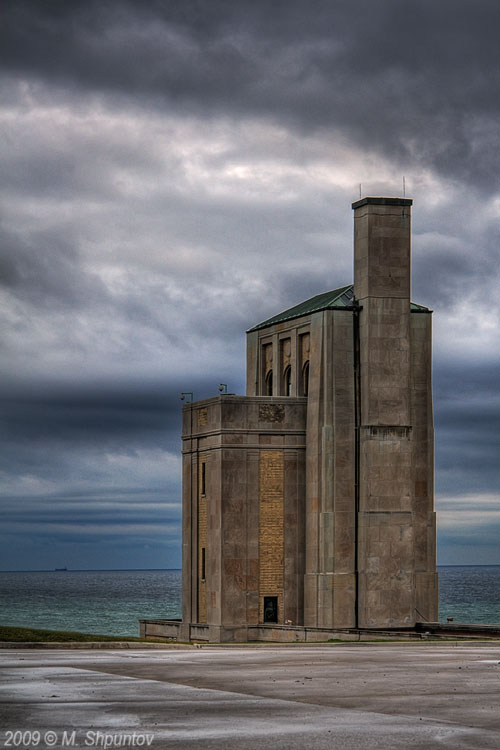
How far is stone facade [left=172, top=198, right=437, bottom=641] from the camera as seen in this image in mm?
54656

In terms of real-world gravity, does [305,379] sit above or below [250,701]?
above

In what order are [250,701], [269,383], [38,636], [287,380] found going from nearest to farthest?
[250,701] < [38,636] < [287,380] < [269,383]

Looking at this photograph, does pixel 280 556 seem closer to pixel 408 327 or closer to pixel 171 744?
pixel 408 327

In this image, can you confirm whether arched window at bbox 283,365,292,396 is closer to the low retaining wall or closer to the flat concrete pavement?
the low retaining wall

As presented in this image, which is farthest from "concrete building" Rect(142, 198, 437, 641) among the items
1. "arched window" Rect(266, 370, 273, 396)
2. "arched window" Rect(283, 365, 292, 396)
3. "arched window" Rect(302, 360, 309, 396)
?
"arched window" Rect(266, 370, 273, 396)

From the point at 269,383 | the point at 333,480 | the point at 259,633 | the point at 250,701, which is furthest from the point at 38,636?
the point at 269,383

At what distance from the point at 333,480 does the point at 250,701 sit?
36460 mm

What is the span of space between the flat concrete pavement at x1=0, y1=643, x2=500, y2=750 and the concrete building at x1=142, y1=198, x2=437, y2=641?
26201 millimetres

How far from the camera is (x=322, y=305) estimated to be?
57.4 meters

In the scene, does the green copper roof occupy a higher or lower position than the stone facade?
higher

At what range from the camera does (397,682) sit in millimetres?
21703

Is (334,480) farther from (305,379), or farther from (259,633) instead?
(259,633)

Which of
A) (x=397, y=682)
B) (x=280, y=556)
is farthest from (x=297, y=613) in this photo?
(x=397, y=682)

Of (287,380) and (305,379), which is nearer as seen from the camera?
(305,379)
